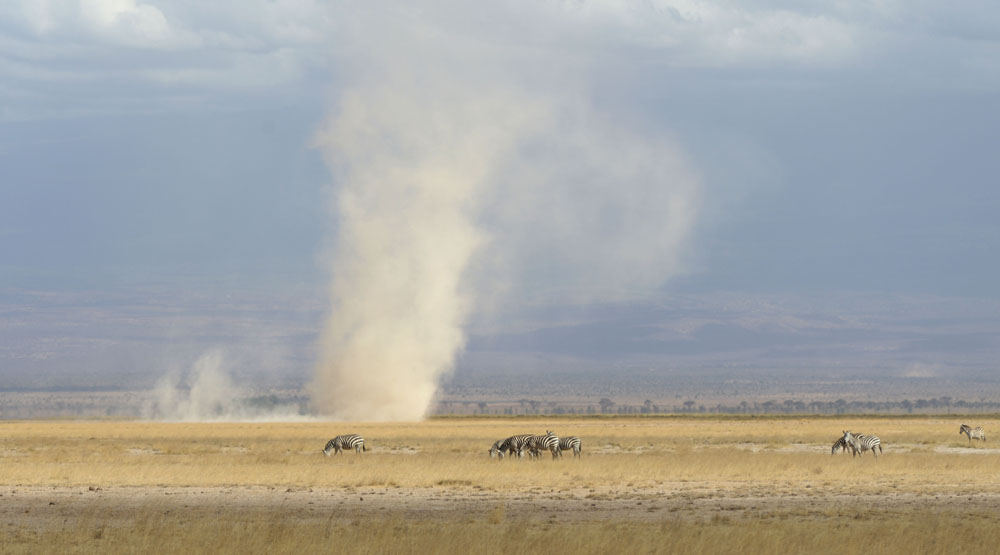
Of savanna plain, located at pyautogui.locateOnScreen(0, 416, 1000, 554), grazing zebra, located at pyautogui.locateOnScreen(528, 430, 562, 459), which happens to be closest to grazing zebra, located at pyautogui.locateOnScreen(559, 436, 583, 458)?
grazing zebra, located at pyautogui.locateOnScreen(528, 430, 562, 459)

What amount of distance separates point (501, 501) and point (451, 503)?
1233mm

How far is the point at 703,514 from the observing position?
2833cm

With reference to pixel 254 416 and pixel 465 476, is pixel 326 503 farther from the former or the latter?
pixel 254 416

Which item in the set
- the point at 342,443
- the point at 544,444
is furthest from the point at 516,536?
the point at 342,443

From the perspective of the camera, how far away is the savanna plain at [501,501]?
22.1 meters

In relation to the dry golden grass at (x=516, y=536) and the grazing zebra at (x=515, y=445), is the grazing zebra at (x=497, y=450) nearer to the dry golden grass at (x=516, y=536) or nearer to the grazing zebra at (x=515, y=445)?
the grazing zebra at (x=515, y=445)

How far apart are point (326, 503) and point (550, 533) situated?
9712 millimetres

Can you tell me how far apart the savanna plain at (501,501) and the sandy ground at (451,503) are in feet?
0.22

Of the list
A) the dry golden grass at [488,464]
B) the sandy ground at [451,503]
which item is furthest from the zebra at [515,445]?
the sandy ground at [451,503]

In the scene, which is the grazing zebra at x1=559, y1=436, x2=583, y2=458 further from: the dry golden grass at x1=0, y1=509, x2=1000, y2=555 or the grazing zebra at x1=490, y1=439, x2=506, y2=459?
the dry golden grass at x1=0, y1=509, x2=1000, y2=555

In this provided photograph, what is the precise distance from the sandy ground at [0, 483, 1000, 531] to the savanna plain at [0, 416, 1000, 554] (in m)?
0.07

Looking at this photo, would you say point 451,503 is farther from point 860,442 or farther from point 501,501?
point 860,442

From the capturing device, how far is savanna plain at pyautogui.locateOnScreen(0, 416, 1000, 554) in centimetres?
2214

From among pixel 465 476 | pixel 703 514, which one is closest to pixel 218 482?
pixel 465 476
